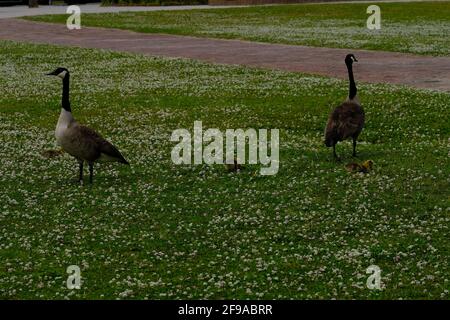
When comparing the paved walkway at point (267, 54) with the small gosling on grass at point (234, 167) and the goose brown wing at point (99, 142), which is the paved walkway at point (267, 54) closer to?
the small gosling on grass at point (234, 167)

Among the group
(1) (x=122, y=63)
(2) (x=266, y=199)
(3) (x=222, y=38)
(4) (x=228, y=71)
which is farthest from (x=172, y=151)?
(3) (x=222, y=38)

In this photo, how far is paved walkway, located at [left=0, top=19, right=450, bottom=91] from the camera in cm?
2591

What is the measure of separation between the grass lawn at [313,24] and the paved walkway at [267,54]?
5.78 feet

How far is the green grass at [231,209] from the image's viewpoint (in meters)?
9.52

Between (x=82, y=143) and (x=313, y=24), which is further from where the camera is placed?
(x=313, y=24)

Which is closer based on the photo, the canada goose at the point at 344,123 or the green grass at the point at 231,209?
the green grass at the point at 231,209

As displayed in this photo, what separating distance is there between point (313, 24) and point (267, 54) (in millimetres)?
16883

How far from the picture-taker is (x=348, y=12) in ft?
189

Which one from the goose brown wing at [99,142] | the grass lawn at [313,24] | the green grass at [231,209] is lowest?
the green grass at [231,209]

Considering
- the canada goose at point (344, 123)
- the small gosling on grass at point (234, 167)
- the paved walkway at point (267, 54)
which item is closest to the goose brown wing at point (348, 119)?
the canada goose at point (344, 123)

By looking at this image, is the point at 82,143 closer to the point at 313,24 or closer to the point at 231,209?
the point at 231,209

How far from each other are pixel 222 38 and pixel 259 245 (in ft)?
101

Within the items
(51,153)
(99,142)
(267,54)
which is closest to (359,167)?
(99,142)

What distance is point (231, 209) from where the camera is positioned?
40.1ft
